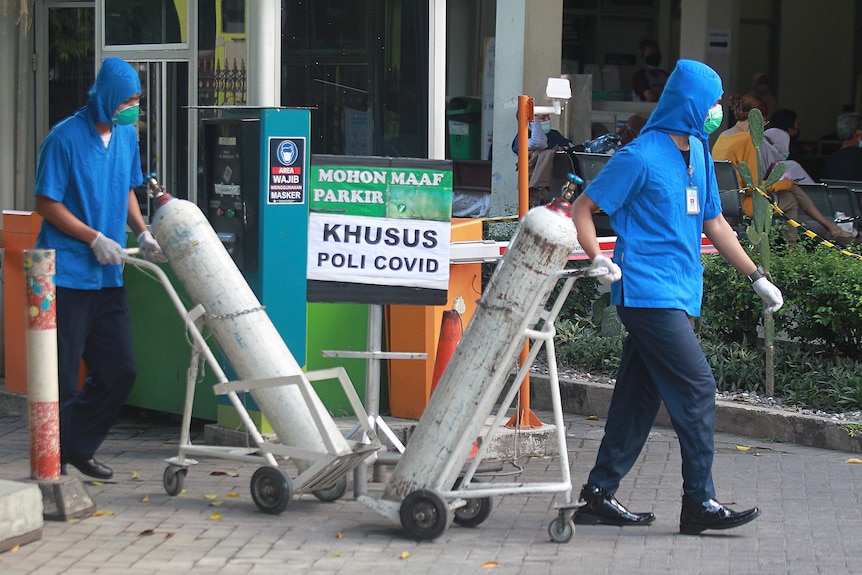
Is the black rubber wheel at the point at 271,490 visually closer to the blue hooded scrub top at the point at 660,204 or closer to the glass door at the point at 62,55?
the blue hooded scrub top at the point at 660,204

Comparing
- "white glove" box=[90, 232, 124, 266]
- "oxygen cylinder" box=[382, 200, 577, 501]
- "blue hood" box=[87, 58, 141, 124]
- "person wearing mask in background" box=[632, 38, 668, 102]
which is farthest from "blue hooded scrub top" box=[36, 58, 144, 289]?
"person wearing mask in background" box=[632, 38, 668, 102]

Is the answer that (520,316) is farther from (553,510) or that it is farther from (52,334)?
(52,334)

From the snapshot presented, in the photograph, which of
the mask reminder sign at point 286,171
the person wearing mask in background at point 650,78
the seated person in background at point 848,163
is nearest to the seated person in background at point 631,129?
the seated person in background at point 848,163

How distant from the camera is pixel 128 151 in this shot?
600 cm

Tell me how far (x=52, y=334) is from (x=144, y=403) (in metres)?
2.07

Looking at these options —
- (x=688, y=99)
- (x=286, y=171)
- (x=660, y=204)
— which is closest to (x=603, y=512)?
(x=660, y=204)

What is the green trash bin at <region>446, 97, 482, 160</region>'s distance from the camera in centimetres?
1605

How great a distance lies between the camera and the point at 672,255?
5215mm

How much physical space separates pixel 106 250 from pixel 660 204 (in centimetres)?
230

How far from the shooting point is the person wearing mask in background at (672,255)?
5.18m

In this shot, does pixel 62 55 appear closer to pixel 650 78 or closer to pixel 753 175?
pixel 753 175

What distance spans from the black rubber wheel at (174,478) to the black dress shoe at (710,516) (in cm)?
212

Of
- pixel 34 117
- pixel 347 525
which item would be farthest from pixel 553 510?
pixel 34 117

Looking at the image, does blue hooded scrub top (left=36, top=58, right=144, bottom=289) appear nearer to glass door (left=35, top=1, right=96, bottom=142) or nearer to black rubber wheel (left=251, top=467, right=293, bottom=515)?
black rubber wheel (left=251, top=467, right=293, bottom=515)
